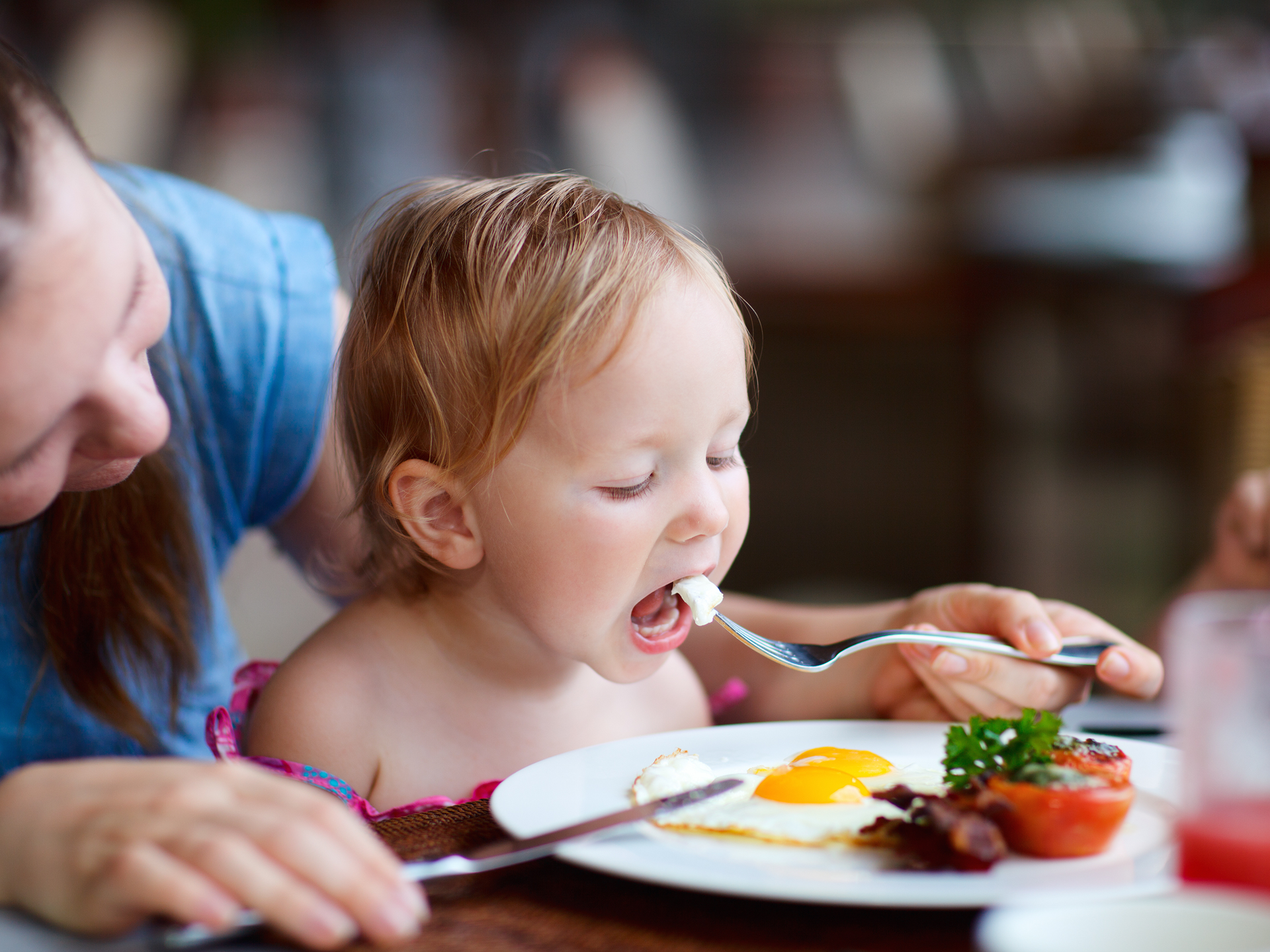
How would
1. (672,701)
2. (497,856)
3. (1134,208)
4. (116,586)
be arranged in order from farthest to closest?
(1134,208)
(672,701)
(116,586)
(497,856)

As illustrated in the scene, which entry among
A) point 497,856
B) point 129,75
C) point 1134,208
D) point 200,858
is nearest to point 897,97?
point 1134,208

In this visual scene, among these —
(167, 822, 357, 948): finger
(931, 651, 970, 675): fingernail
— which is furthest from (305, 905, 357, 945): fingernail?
(931, 651, 970, 675): fingernail

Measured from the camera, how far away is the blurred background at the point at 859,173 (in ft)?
15.9

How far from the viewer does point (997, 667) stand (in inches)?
42.8

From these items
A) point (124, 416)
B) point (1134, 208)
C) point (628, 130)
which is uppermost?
point (628, 130)

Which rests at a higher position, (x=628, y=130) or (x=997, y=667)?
(x=628, y=130)

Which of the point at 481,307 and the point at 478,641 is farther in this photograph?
the point at 478,641

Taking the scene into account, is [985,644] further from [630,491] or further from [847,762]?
[630,491]

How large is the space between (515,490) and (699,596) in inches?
8.0

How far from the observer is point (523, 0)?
518cm

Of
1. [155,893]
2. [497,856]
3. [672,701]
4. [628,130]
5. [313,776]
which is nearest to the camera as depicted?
[155,893]

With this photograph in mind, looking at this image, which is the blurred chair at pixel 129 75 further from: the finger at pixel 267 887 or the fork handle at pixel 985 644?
the finger at pixel 267 887

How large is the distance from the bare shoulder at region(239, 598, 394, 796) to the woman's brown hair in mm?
161

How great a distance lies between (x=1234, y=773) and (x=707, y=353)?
582 millimetres
